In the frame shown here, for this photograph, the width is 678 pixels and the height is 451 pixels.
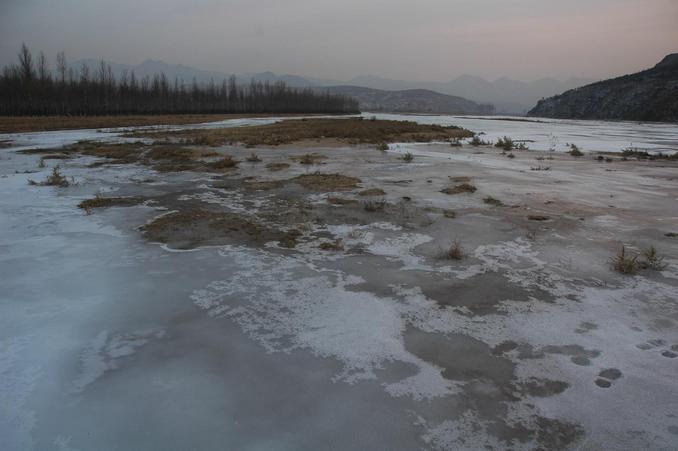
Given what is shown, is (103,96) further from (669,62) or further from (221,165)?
(669,62)

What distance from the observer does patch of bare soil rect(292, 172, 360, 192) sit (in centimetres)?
937

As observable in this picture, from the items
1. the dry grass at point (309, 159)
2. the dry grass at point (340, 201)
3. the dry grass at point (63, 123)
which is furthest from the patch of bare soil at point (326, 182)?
the dry grass at point (63, 123)

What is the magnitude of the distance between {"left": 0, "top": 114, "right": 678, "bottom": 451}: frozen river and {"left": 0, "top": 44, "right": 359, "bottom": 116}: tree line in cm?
5945

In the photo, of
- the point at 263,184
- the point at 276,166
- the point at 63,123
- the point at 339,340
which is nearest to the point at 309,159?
the point at 276,166

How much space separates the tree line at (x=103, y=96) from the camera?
53125 mm

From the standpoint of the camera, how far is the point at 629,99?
98.4 metres

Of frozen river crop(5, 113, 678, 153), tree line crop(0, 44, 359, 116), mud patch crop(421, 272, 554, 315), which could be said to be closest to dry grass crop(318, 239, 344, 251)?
mud patch crop(421, 272, 554, 315)

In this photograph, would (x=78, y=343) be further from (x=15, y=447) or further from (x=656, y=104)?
(x=656, y=104)

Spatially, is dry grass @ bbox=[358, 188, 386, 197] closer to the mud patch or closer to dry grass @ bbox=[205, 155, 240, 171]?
the mud patch

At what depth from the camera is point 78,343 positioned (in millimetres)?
3164

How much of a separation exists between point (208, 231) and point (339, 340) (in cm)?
341

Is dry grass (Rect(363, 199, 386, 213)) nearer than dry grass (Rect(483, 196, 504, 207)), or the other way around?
dry grass (Rect(363, 199, 386, 213))

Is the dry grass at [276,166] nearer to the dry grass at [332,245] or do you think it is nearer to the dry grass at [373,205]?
the dry grass at [373,205]

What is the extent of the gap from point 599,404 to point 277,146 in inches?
697
